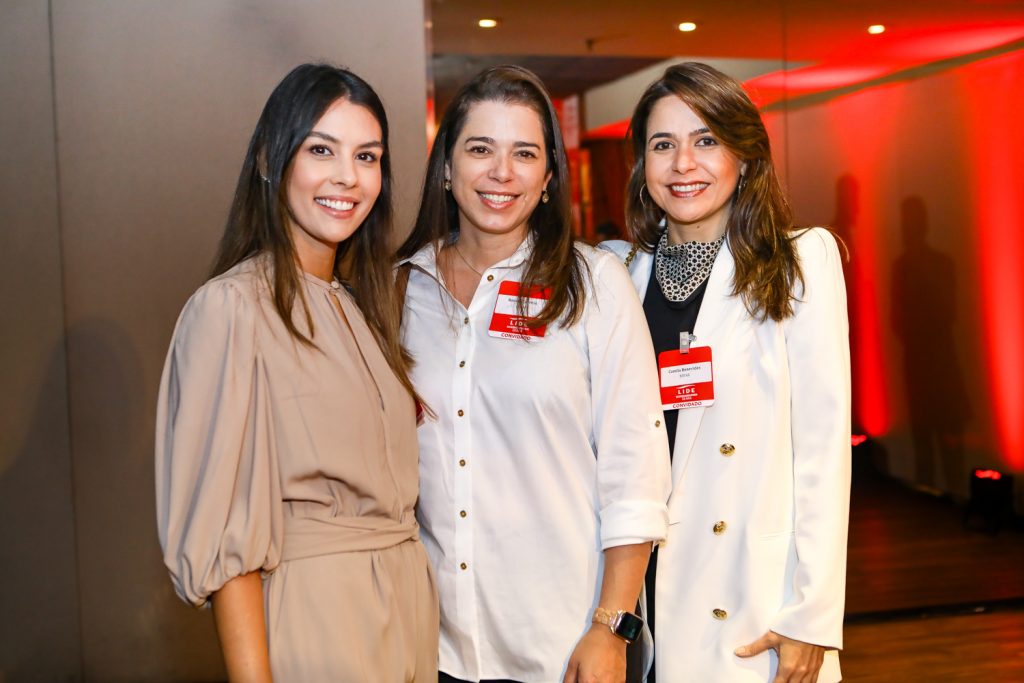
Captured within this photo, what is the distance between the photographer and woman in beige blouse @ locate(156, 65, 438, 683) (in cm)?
146

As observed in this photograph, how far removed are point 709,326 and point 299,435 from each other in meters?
0.91

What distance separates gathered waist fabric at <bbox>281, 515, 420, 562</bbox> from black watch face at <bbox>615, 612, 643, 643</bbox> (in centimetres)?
47

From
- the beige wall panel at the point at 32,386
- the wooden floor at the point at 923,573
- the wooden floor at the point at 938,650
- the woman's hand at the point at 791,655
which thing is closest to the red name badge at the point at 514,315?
the woman's hand at the point at 791,655

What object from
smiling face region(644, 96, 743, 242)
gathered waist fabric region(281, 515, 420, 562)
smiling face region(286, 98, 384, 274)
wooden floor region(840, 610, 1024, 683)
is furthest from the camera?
wooden floor region(840, 610, 1024, 683)

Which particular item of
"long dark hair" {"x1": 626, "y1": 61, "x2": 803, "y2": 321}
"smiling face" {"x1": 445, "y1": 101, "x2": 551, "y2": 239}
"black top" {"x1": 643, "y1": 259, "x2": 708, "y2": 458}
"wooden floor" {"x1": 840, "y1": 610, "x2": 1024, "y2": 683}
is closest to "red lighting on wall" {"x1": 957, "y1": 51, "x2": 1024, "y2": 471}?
"wooden floor" {"x1": 840, "y1": 610, "x2": 1024, "y2": 683}

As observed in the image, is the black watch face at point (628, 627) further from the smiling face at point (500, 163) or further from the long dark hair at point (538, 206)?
the smiling face at point (500, 163)

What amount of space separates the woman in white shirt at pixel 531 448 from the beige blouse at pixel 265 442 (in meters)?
0.19

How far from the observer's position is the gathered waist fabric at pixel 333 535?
5.12ft

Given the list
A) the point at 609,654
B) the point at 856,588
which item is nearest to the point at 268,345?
the point at 609,654

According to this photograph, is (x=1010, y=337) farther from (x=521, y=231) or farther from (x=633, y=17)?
(x=521, y=231)

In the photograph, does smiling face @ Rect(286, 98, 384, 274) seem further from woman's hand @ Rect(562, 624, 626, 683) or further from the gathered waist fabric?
woman's hand @ Rect(562, 624, 626, 683)

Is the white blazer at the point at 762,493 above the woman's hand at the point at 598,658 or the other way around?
above

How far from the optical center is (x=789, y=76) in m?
4.54

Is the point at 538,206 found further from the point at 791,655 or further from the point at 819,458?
the point at 791,655
